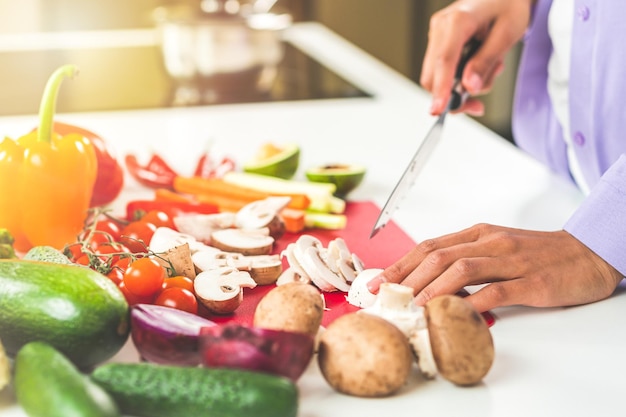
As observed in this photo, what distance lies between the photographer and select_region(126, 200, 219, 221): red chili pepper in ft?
5.50

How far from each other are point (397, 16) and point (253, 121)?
3.00 metres

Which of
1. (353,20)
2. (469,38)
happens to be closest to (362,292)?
(469,38)

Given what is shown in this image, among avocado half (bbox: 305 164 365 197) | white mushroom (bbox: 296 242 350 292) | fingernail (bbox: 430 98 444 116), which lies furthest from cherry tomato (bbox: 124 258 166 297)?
fingernail (bbox: 430 98 444 116)

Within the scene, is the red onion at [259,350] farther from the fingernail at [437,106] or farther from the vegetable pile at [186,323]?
the fingernail at [437,106]

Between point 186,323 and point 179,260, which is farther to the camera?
point 179,260

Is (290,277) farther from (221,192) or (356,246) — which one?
(221,192)

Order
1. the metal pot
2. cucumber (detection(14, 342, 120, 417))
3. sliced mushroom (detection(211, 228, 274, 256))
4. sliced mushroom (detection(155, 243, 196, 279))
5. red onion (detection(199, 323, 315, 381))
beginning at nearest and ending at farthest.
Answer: cucumber (detection(14, 342, 120, 417)), red onion (detection(199, 323, 315, 381)), sliced mushroom (detection(155, 243, 196, 279)), sliced mushroom (detection(211, 228, 274, 256)), the metal pot

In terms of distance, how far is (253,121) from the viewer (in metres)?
2.47

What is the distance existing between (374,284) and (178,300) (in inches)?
10.1

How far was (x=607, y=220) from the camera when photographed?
1.28 metres

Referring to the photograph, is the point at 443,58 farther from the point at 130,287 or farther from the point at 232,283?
the point at 130,287

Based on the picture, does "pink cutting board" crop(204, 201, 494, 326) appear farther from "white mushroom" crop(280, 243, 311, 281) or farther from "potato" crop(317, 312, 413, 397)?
"potato" crop(317, 312, 413, 397)

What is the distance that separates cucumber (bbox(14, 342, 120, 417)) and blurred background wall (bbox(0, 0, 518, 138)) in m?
4.18

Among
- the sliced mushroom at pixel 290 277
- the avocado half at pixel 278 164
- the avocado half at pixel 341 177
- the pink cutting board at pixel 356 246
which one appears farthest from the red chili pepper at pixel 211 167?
the sliced mushroom at pixel 290 277
